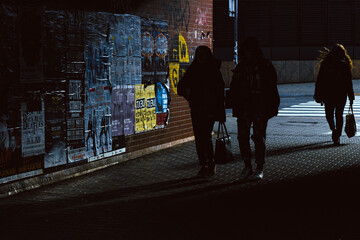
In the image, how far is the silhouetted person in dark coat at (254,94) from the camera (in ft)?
28.3

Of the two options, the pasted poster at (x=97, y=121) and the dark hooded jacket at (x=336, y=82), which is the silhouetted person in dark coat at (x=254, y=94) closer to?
the pasted poster at (x=97, y=121)

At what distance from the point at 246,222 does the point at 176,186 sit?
215 cm

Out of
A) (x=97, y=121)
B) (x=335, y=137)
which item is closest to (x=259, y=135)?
(x=97, y=121)

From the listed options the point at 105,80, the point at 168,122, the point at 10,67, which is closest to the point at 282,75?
the point at 168,122

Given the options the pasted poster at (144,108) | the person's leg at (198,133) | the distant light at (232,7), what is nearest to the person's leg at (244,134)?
the person's leg at (198,133)

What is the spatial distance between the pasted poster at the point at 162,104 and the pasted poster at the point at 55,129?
304 centimetres

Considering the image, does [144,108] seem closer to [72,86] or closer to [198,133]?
[72,86]

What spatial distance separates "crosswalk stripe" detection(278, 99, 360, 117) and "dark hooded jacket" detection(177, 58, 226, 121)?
10724 millimetres

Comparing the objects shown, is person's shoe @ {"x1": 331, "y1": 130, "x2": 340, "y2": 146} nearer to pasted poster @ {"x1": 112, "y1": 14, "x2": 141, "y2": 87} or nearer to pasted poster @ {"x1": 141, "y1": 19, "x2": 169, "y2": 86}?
pasted poster @ {"x1": 141, "y1": 19, "x2": 169, "y2": 86}

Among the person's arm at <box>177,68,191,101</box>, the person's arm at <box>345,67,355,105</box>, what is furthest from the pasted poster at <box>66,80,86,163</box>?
the person's arm at <box>345,67,355,105</box>

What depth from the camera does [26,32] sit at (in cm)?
820

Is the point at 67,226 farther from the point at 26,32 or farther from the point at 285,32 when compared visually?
the point at 285,32

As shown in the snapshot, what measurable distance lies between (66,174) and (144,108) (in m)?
2.56

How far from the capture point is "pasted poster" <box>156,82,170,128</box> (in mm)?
11820
